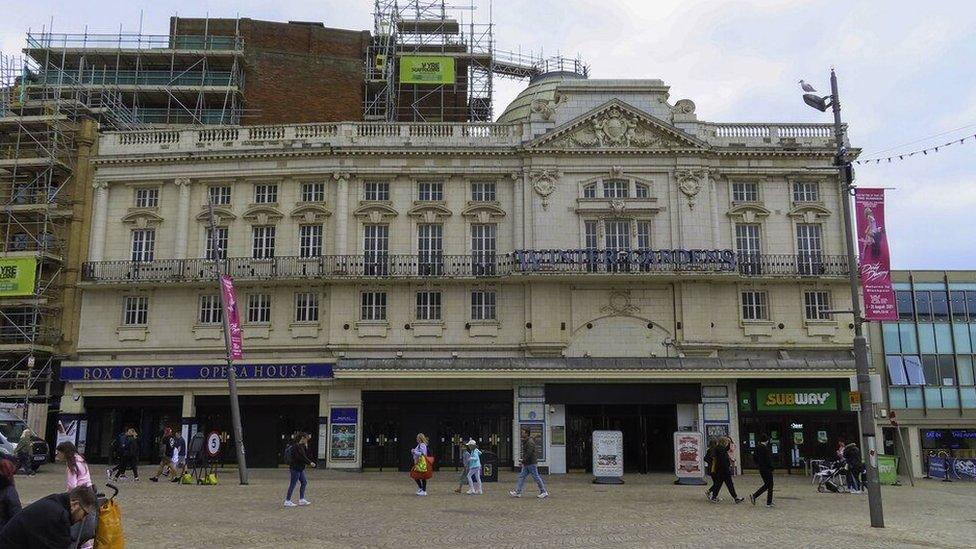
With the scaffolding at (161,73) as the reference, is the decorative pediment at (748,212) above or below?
below

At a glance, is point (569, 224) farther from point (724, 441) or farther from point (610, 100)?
point (724, 441)

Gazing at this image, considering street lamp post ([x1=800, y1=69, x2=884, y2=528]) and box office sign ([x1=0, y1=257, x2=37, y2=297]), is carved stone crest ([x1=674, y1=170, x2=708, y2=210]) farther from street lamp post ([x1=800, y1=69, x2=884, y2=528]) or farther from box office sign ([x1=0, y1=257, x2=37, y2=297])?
box office sign ([x1=0, y1=257, x2=37, y2=297])

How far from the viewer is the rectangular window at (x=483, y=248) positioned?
3247cm

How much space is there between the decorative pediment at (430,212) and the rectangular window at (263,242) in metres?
5.85

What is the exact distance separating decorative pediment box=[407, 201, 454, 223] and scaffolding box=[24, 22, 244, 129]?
13394 mm

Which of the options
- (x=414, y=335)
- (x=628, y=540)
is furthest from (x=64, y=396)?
(x=628, y=540)

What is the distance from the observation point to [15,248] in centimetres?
3434

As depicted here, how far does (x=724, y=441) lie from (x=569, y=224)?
46.4 ft

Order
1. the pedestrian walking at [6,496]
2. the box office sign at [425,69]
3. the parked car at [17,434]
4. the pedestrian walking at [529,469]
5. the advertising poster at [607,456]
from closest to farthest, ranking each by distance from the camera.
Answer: the pedestrian walking at [6,496] < the pedestrian walking at [529,469] < the advertising poster at [607,456] < the parked car at [17,434] < the box office sign at [425,69]

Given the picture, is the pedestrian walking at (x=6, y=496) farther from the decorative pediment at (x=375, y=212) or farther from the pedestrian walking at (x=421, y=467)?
the decorative pediment at (x=375, y=212)

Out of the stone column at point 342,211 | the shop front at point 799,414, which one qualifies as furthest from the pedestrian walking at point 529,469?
the stone column at point 342,211

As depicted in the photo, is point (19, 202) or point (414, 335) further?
point (19, 202)

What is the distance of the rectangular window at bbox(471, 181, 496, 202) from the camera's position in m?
33.7

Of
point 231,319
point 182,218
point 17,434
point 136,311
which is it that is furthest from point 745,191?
point 17,434
